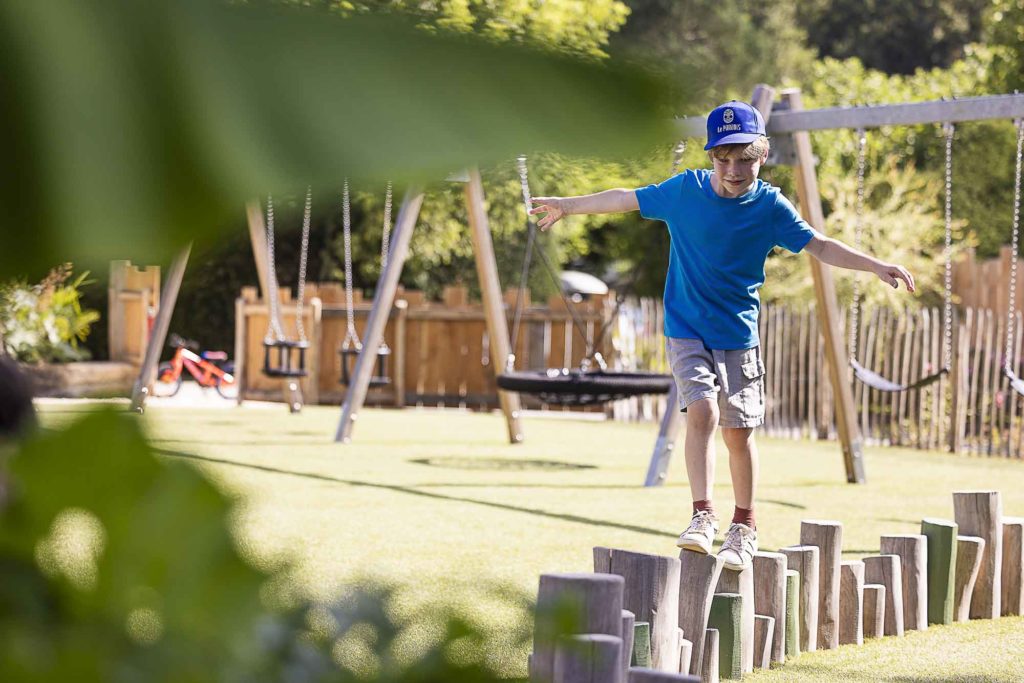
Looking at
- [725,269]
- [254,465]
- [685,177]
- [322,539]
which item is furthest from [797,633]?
[254,465]

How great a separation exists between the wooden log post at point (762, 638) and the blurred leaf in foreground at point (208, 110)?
3.53 metres

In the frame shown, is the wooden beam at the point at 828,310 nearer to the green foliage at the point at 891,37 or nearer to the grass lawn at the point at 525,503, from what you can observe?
the grass lawn at the point at 525,503

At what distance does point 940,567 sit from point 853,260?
3.34 ft

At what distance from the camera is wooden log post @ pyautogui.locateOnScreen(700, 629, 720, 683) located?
11.2 feet

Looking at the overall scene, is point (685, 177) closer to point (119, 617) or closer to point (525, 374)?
point (119, 617)

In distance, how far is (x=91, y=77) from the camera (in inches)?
10.8

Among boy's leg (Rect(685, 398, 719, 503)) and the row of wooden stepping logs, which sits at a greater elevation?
boy's leg (Rect(685, 398, 719, 503))

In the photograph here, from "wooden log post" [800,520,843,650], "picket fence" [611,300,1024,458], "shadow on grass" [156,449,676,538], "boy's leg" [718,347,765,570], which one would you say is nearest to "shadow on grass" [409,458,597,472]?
"shadow on grass" [156,449,676,538]

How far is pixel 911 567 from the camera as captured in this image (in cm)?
438

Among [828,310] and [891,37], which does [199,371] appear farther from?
[891,37]

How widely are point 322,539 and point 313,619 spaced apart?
17.4 feet

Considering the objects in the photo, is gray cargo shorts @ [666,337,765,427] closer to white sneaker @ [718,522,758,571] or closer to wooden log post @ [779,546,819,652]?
white sneaker @ [718,522,758,571]

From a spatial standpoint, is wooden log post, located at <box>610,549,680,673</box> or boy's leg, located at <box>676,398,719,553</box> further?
boy's leg, located at <box>676,398,719,553</box>

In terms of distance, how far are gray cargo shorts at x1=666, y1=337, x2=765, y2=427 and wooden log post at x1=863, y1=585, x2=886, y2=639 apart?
695 mm
